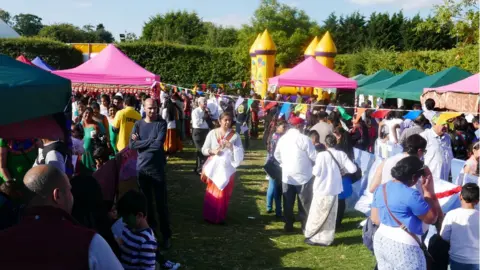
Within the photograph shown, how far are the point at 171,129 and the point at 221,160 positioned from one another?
19.8 feet

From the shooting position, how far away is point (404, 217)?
4059 millimetres

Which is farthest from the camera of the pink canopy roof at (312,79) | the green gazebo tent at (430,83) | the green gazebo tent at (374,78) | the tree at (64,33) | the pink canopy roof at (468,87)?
the tree at (64,33)

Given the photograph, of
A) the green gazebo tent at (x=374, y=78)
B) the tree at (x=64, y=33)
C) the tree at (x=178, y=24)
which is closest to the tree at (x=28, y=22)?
the tree at (x=64, y=33)

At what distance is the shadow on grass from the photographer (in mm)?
6555

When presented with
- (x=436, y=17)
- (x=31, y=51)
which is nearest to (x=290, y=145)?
(x=436, y=17)

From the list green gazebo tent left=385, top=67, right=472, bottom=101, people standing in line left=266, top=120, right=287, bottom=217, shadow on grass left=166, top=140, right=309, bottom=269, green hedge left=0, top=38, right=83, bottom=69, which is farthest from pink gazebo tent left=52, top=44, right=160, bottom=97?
green hedge left=0, top=38, right=83, bottom=69

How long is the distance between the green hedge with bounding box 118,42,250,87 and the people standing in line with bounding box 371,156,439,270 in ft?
87.9

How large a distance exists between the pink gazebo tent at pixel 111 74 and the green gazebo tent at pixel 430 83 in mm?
7012

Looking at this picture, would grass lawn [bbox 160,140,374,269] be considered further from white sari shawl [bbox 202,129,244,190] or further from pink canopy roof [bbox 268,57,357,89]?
pink canopy roof [bbox 268,57,357,89]

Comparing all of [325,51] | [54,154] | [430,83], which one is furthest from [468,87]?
[325,51]

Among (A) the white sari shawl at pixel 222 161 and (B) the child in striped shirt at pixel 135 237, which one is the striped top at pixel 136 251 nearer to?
(B) the child in striped shirt at pixel 135 237

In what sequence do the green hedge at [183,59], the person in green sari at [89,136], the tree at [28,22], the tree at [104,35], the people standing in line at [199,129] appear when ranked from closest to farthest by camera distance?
the person in green sari at [89,136] → the people standing in line at [199,129] → the green hedge at [183,59] → the tree at [104,35] → the tree at [28,22]

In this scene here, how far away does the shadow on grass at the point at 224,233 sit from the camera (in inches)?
258

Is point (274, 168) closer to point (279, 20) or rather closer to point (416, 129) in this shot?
point (416, 129)
